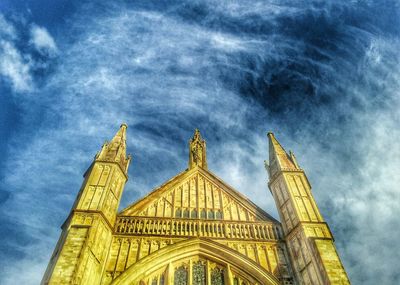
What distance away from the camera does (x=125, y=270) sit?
11.0 metres

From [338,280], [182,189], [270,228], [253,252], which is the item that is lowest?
[338,280]

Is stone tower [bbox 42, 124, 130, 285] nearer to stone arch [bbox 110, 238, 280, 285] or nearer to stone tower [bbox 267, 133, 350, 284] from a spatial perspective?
stone arch [bbox 110, 238, 280, 285]

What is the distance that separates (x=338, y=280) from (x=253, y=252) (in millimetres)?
3434

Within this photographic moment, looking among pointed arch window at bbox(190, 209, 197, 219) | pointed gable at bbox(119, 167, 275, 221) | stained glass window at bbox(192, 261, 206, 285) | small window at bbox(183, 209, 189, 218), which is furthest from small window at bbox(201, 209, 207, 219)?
stained glass window at bbox(192, 261, 206, 285)

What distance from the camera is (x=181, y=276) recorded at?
1154 cm

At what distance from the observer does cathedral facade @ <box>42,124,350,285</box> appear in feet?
34.3

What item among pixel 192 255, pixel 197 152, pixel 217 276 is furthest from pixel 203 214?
pixel 197 152

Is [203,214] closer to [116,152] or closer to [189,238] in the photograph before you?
[189,238]

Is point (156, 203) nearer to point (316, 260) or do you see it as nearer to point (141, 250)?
point (141, 250)

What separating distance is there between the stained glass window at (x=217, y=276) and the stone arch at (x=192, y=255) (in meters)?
0.34

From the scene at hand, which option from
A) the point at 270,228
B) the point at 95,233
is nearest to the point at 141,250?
the point at 95,233

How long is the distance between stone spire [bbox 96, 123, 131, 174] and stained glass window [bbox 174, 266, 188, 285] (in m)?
5.95

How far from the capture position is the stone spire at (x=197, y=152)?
18.3 m

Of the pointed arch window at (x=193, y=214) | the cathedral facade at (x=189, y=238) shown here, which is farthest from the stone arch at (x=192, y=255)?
the pointed arch window at (x=193, y=214)
